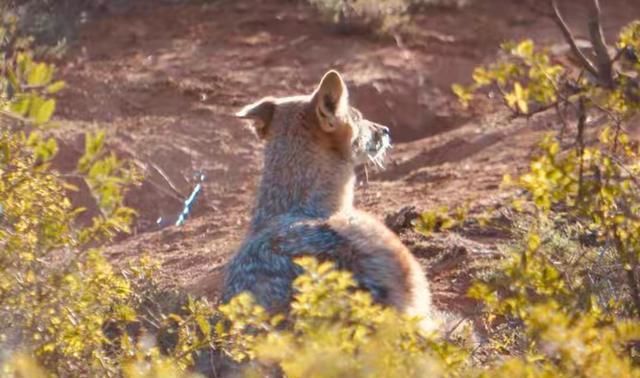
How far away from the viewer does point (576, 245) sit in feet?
26.1

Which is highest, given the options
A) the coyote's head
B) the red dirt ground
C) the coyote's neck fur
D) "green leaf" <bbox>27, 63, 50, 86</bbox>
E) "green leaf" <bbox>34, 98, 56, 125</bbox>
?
"green leaf" <bbox>27, 63, 50, 86</bbox>

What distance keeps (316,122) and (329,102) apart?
0.13 m

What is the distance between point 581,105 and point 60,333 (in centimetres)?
210

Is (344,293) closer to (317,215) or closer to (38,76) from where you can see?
(38,76)

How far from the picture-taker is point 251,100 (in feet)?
51.3

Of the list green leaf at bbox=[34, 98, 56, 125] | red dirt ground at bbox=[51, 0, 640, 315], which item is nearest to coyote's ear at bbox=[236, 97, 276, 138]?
red dirt ground at bbox=[51, 0, 640, 315]

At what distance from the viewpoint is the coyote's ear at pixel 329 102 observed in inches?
297

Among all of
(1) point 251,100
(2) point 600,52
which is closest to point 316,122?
(2) point 600,52

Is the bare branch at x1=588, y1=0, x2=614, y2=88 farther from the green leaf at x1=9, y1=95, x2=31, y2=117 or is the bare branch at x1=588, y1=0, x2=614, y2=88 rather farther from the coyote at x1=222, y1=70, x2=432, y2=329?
the green leaf at x1=9, y1=95, x2=31, y2=117

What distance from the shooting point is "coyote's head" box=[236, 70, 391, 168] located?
756 cm

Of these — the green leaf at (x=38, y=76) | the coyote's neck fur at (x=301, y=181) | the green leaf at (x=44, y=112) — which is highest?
the green leaf at (x=38, y=76)

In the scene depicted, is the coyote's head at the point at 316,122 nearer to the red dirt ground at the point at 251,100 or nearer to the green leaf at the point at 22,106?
the red dirt ground at the point at 251,100

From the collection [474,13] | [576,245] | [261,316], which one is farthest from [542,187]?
[474,13]

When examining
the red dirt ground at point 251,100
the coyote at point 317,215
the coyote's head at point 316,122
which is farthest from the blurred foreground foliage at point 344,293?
the red dirt ground at point 251,100
